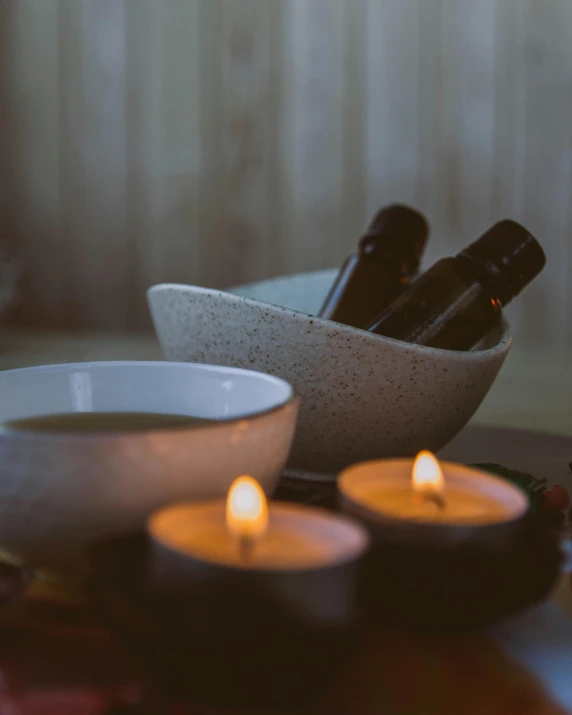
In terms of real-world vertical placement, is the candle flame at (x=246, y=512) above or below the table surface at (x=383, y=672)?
above

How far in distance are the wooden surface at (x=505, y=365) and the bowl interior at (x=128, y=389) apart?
0.36 m

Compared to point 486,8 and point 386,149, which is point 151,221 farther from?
point 486,8

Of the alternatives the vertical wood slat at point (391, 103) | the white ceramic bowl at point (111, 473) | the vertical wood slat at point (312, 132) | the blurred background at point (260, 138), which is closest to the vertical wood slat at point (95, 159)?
the blurred background at point (260, 138)

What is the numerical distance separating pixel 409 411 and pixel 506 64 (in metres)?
1.39

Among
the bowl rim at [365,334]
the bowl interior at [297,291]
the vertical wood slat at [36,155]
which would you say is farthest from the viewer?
the vertical wood slat at [36,155]

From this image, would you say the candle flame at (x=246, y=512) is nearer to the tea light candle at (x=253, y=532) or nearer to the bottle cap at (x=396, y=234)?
the tea light candle at (x=253, y=532)

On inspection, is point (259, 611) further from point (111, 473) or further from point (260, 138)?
point (260, 138)

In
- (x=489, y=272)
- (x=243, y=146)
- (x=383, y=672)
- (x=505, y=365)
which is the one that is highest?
(x=243, y=146)

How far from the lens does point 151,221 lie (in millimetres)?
1913

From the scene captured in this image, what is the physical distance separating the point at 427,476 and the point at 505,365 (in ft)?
3.17

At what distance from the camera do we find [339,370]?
504 millimetres

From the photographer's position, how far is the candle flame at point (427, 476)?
14.5 inches

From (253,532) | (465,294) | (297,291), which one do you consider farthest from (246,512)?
(297,291)

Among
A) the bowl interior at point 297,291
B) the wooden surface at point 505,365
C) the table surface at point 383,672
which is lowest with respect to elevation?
the wooden surface at point 505,365
